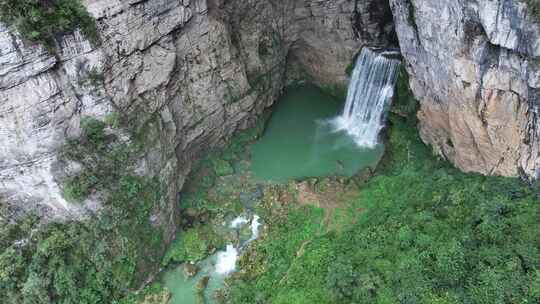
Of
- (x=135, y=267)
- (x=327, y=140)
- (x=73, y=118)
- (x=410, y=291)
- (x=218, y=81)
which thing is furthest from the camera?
(x=327, y=140)

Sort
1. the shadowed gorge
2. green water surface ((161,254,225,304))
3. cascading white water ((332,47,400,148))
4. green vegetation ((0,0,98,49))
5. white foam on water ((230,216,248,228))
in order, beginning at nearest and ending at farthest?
green vegetation ((0,0,98,49)) < the shadowed gorge < green water surface ((161,254,225,304)) < white foam on water ((230,216,248,228)) < cascading white water ((332,47,400,148))

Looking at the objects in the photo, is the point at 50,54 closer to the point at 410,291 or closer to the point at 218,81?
the point at 218,81

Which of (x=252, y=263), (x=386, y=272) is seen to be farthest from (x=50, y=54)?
(x=386, y=272)

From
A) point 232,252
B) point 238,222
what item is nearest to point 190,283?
point 232,252

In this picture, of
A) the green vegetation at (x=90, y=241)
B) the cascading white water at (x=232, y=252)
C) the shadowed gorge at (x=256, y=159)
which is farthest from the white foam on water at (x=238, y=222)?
the green vegetation at (x=90, y=241)

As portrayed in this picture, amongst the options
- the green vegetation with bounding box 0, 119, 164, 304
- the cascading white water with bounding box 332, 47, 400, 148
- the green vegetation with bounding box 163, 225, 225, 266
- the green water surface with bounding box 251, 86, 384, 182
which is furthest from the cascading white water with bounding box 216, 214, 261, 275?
the cascading white water with bounding box 332, 47, 400, 148

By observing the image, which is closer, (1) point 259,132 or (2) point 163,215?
(2) point 163,215

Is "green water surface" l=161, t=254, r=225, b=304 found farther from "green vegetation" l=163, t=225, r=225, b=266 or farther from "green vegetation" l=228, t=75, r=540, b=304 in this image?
"green vegetation" l=228, t=75, r=540, b=304
